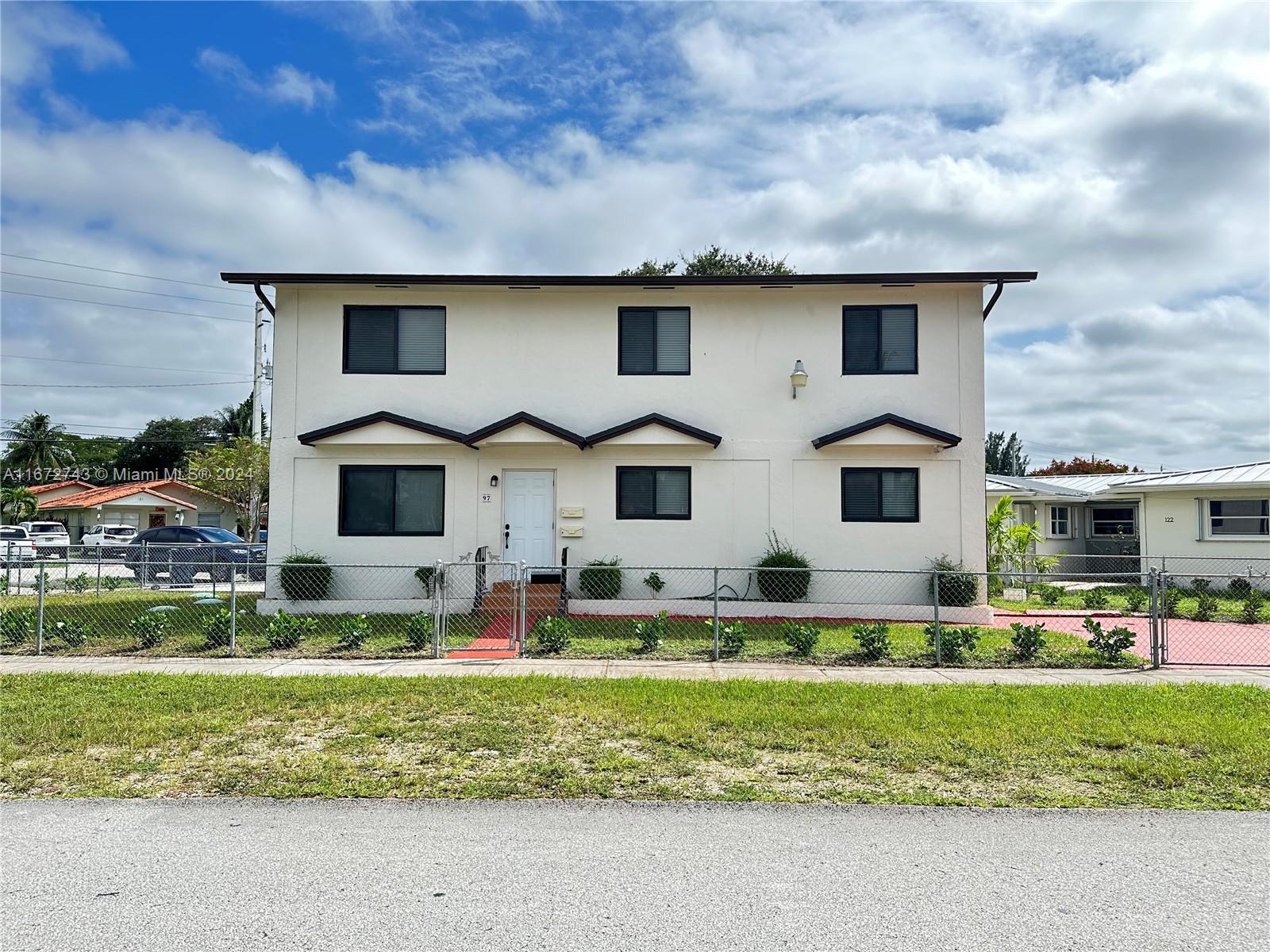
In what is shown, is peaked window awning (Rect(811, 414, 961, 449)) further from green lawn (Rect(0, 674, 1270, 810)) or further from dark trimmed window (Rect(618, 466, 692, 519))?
green lawn (Rect(0, 674, 1270, 810))

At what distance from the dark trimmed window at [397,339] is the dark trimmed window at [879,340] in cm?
771

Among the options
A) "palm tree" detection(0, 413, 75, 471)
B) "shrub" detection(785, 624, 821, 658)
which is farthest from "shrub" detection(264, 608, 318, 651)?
"palm tree" detection(0, 413, 75, 471)

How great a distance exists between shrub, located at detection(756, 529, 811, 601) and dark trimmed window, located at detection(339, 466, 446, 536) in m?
6.05

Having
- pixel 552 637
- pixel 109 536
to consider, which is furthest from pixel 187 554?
pixel 552 637

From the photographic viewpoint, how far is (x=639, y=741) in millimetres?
7000

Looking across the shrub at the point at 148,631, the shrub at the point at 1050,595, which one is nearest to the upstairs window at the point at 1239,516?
the shrub at the point at 1050,595

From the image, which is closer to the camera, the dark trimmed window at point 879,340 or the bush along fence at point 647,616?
the bush along fence at point 647,616

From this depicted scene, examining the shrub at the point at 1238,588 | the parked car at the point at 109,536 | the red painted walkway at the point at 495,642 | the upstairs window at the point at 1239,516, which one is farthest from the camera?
the parked car at the point at 109,536

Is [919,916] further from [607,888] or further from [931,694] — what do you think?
[931,694]

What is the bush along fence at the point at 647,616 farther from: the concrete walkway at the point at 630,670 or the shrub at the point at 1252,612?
the concrete walkway at the point at 630,670

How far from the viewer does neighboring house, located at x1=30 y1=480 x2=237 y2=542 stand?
4572 centimetres

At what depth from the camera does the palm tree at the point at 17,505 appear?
46344mm

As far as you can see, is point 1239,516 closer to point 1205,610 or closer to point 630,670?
point 1205,610

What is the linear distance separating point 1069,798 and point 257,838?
5.10 metres
